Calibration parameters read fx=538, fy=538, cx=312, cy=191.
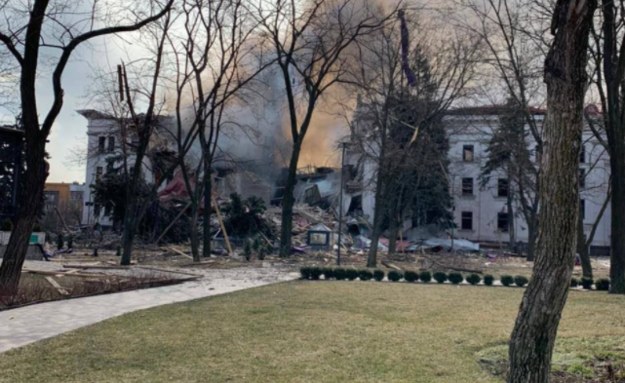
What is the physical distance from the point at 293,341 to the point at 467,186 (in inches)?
1699

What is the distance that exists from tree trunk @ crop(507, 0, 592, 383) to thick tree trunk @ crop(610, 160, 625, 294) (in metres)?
12.1

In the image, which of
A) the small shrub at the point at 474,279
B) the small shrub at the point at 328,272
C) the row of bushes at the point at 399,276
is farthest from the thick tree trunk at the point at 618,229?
the small shrub at the point at 328,272

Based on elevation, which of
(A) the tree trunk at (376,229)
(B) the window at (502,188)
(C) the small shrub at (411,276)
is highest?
(B) the window at (502,188)

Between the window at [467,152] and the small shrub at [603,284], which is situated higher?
the window at [467,152]

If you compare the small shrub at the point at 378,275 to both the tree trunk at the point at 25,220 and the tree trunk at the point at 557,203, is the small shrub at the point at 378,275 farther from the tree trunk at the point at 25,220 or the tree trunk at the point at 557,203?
the tree trunk at the point at 557,203

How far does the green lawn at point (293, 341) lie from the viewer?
16.9 ft

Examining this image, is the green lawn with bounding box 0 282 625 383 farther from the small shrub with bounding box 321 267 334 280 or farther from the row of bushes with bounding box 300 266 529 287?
the small shrub with bounding box 321 267 334 280

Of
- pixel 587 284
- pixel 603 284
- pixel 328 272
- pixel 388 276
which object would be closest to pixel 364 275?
pixel 388 276

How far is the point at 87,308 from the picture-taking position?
31.0 feet

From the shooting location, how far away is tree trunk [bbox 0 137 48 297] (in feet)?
31.8

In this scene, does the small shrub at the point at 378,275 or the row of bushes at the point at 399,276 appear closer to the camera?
the row of bushes at the point at 399,276

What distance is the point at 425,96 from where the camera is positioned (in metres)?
24.2

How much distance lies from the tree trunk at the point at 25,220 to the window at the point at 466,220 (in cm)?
4137

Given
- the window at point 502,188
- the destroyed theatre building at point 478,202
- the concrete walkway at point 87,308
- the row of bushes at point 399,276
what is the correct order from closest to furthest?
the concrete walkway at point 87,308 < the row of bushes at point 399,276 < the destroyed theatre building at point 478,202 < the window at point 502,188
